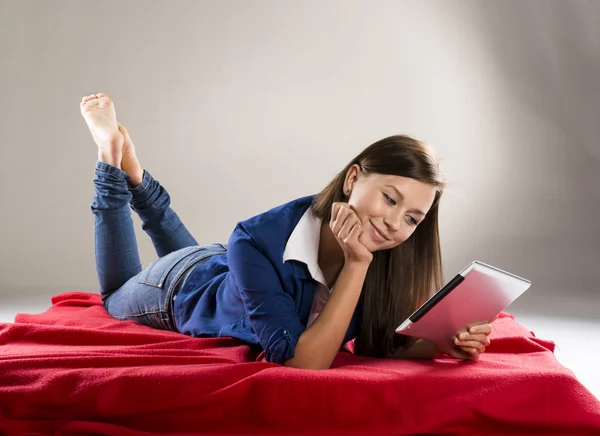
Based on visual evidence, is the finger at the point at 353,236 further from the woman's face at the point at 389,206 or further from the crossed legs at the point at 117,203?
the crossed legs at the point at 117,203

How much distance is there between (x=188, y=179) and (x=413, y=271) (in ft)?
9.13

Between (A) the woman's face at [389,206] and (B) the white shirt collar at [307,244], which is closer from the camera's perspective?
(A) the woman's face at [389,206]

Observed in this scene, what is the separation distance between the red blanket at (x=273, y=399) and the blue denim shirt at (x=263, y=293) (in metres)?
Answer: 0.12

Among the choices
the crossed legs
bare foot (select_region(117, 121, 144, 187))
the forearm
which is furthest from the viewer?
bare foot (select_region(117, 121, 144, 187))

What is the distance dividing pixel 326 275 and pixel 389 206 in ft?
1.24

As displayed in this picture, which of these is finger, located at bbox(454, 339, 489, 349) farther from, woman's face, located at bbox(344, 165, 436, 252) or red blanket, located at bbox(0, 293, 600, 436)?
woman's face, located at bbox(344, 165, 436, 252)

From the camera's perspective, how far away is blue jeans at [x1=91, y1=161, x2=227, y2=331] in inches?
120

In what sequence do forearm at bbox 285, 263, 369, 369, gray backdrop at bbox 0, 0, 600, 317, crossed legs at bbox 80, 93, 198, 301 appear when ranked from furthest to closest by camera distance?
gray backdrop at bbox 0, 0, 600, 317, crossed legs at bbox 80, 93, 198, 301, forearm at bbox 285, 263, 369, 369

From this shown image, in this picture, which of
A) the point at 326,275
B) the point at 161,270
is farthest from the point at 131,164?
the point at 326,275

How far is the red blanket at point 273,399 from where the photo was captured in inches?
81.8

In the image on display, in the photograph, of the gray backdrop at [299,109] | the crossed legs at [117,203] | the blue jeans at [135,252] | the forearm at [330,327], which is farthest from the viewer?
the gray backdrop at [299,109]

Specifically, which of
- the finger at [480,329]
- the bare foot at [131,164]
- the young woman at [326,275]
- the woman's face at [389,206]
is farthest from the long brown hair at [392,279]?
the bare foot at [131,164]

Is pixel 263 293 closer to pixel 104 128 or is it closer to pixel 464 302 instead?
pixel 464 302

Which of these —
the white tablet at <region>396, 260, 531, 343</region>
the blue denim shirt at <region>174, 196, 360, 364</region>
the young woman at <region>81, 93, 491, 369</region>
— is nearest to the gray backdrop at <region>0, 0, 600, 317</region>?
the young woman at <region>81, 93, 491, 369</region>
